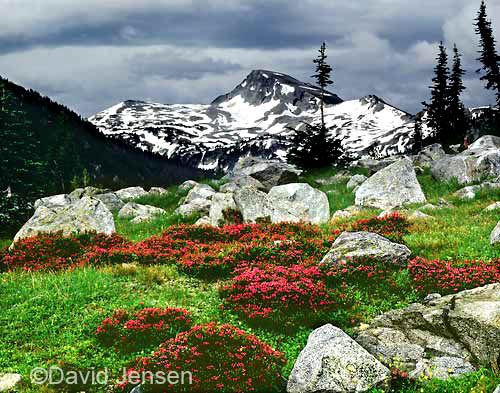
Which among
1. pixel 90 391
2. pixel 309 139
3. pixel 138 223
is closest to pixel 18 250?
pixel 138 223

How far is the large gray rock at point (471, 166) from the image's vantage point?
3238 centimetres

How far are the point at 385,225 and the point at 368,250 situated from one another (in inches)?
234

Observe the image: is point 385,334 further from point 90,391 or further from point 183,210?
point 183,210

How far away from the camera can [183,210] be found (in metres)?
28.4

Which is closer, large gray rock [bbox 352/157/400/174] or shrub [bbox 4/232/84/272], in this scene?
shrub [bbox 4/232/84/272]

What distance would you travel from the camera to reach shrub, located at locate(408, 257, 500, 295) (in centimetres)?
1348

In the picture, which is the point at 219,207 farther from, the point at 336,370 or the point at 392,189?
the point at 336,370

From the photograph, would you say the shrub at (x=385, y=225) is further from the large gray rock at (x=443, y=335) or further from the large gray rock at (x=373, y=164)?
the large gray rock at (x=373, y=164)

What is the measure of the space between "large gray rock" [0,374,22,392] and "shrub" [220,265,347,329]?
219 inches

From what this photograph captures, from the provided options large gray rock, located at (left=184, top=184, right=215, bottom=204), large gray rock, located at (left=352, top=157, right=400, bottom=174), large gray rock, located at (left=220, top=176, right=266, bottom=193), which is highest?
large gray rock, located at (left=352, top=157, right=400, bottom=174)

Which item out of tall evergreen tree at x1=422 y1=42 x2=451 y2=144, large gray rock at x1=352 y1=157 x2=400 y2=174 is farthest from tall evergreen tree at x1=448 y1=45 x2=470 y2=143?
large gray rock at x1=352 y1=157 x2=400 y2=174

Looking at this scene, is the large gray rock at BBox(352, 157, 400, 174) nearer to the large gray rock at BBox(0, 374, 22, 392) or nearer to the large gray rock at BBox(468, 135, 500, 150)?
the large gray rock at BBox(468, 135, 500, 150)

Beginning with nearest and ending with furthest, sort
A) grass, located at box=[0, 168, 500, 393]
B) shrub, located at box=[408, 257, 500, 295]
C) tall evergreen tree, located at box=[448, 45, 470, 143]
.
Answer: grass, located at box=[0, 168, 500, 393], shrub, located at box=[408, 257, 500, 295], tall evergreen tree, located at box=[448, 45, 470, 143]

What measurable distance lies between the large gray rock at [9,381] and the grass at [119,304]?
18cm
